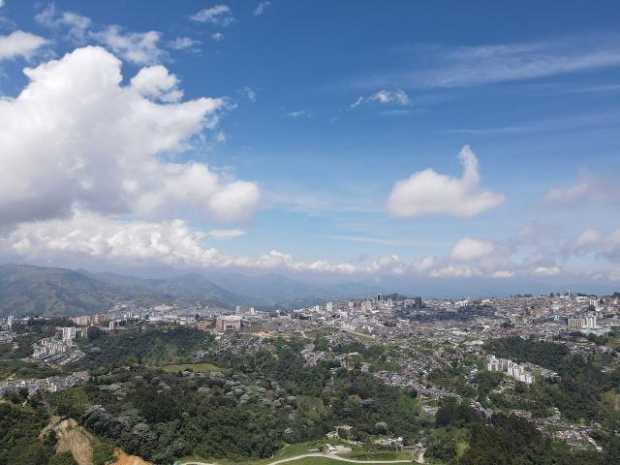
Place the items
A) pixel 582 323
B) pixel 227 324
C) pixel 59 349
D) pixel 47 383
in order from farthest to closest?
pixel 227 324, pixel 582 323, pixel 59 349, pixel 47 383

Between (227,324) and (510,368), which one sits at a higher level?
(227,324)

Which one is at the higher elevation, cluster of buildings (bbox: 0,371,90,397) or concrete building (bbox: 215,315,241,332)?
concrete building (bbox: 215,315,241,332)

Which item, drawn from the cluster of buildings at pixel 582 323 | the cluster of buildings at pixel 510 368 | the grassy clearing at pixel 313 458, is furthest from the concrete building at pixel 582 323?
the grassy clearing at pixel 313 458

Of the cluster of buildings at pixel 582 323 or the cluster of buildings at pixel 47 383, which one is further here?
the cluster of buildings at pixel 582 323

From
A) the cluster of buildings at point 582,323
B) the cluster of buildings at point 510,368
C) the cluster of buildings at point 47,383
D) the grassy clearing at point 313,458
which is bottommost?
the grassy clearing at point 313,458

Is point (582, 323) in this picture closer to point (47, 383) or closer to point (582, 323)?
point (582, 323)

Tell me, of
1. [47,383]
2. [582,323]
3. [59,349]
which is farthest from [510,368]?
[59,349]

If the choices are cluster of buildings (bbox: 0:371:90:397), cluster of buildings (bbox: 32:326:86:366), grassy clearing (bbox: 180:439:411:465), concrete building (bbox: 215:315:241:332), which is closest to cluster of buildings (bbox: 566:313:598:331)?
concrete building (bbox: 215:315:241:332)

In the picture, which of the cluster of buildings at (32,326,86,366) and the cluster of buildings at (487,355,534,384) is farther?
the cluster of buildings at (32,326,86,366)

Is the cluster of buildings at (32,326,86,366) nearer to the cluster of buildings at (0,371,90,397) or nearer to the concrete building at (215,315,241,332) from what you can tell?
the cluster of buildings at (0,371,90,397)

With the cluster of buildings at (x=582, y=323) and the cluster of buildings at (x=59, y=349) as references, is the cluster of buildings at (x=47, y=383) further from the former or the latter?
the cluster of buildings at (x=582, y=323)

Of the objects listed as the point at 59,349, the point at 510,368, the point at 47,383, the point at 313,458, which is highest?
the point at 510,368
